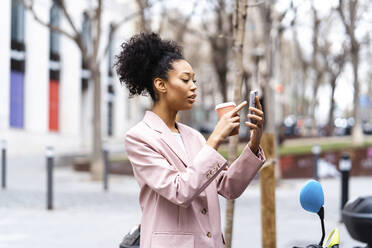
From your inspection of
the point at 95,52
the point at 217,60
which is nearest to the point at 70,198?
the point at 95,52

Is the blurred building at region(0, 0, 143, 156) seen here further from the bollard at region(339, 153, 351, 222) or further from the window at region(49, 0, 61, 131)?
the bollard at region(339, 153, 351, 222)

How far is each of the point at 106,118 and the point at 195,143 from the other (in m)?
34.0

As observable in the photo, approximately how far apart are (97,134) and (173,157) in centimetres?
1257

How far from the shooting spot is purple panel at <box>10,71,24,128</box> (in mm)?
24519

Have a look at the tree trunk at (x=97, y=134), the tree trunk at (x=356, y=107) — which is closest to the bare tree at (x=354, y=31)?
the tree trunk at (x=356, y=107)

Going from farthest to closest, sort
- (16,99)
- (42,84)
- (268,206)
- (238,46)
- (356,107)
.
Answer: (42,84), (16,99), (356,107), (238,46), (268,206)

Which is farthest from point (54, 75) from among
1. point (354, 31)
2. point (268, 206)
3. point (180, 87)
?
point (180, 87)

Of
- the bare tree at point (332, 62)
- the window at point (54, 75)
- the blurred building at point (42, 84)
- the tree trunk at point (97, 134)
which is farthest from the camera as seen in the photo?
the window at point (54, 75)

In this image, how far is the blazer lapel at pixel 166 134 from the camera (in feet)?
7.75

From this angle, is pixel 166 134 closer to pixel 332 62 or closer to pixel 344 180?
pixel 344 180

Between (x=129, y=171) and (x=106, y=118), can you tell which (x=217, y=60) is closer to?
(x=129, y=171)

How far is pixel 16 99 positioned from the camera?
984 inches

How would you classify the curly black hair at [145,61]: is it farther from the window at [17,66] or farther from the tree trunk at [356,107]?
the window at [17,66]

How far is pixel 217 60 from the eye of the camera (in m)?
22.5
